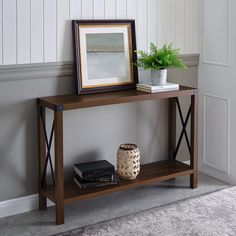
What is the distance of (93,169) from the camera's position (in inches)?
120

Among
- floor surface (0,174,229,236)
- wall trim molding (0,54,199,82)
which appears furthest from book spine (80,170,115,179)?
wall trim molding (0,54,199,82)

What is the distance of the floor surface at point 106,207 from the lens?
9.43ft

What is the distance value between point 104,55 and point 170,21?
25.1 inches

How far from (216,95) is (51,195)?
4.73 feet

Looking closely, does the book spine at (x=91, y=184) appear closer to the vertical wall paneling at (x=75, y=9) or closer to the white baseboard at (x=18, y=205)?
the white baseboard at (x=18, y=205)

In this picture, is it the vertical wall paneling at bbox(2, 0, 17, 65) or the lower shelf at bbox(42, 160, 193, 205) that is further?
the lower shelf at bbox(42, 160, 193, 205)

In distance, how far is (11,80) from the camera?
2900mm

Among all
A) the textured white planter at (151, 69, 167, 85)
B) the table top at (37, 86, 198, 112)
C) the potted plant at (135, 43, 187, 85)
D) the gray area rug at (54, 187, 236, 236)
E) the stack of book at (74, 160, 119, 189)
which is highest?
the potted plant at (135, 43, 187, 85)

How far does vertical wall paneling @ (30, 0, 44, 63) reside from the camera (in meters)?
2.91

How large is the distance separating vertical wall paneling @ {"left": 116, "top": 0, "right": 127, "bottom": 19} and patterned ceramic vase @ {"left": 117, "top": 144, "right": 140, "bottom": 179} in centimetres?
87

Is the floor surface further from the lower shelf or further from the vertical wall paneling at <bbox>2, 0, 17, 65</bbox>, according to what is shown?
the vertical wall paneling at <bbox>2, 0, 17, 65</bbox>

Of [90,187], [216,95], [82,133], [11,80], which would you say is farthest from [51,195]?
[216,95]

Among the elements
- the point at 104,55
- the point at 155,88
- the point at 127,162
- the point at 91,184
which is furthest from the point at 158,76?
the point at 91,184

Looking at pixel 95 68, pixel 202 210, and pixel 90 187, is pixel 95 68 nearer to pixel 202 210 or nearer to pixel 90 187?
pixel 90 187
